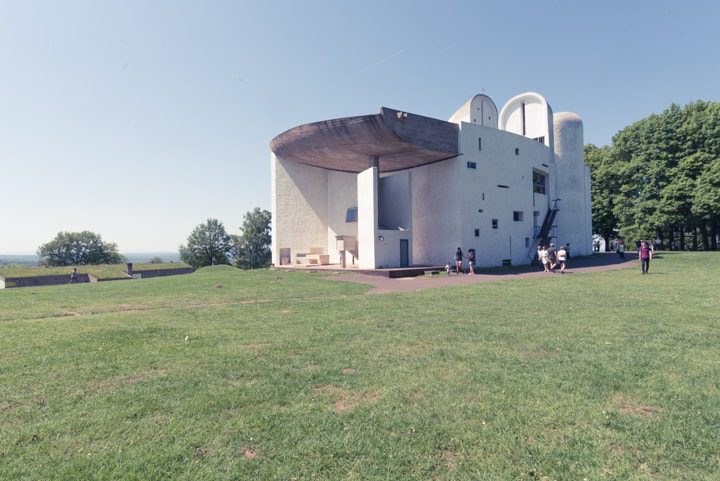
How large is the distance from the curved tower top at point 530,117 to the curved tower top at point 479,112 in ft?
13.7

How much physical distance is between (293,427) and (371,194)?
22204 mm

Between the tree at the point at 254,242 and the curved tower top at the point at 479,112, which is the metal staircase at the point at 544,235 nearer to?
the curved tower top at the point at 479,112

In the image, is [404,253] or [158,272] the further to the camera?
[158,272]

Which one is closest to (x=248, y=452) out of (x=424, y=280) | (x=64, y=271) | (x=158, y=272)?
(x=424, y=280)

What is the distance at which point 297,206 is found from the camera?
32.2 meters

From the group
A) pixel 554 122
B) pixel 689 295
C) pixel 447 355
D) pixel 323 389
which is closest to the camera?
pixel 323 389

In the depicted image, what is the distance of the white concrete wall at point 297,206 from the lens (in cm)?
3166

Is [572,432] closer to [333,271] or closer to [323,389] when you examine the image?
[323,389]

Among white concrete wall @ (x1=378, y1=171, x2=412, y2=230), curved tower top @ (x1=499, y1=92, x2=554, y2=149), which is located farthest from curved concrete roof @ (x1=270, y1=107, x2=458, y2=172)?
curved tower top @ (x1=499, y1=92, x2=554, y2=149)

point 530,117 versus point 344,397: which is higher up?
point 530,117

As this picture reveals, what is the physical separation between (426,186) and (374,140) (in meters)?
7.51

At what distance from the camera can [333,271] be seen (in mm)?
25469

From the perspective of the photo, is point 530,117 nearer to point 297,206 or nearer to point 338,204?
point 338,204

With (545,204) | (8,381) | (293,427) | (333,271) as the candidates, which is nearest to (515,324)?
(293,427)
